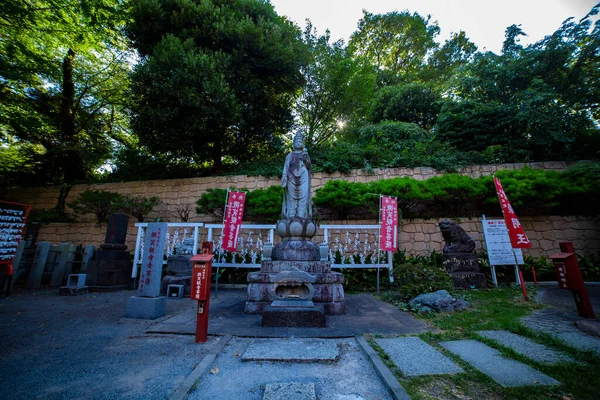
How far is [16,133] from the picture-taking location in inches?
440

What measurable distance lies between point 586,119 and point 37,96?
2255cm

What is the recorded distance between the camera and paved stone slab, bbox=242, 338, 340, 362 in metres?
2.69

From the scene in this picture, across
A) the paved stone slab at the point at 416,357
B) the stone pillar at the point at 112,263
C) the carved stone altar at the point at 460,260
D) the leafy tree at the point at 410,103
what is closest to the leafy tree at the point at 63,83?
the stone pillar at the point at 112,263

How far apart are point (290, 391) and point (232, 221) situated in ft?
18.5

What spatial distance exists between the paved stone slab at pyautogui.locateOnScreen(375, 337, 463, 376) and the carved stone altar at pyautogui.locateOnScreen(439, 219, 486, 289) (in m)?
4.32

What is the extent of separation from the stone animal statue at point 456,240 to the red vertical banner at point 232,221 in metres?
6.08

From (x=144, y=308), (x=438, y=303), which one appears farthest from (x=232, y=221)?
(x=438, y=303)

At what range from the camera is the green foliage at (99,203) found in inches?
398

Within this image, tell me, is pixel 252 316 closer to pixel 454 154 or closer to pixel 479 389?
pixel 479 389

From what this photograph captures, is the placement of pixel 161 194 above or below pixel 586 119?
below

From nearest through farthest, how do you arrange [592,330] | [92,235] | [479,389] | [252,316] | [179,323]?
[479,389] < [592,330] < [179,323] < [252,316] < [92,235]

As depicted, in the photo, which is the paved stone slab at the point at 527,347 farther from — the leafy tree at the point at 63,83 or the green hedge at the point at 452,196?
the leafy tree at the point at 63,83

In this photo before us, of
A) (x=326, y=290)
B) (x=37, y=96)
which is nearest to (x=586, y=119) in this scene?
(x=326, y=290)

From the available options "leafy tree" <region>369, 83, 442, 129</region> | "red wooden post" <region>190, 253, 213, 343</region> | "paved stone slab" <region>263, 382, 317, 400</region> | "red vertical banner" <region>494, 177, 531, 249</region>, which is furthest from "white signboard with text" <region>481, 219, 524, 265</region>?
"leafy tree" <region>369, 83, 442, 129</region>
